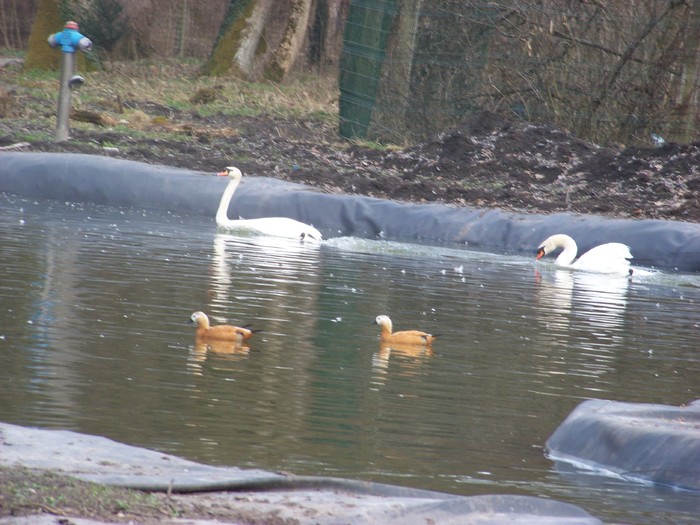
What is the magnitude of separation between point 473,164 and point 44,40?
1432cm

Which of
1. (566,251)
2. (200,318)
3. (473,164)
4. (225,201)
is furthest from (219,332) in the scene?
(473,164)

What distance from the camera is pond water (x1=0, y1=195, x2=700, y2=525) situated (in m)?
5.14

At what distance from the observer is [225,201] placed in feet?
49.0

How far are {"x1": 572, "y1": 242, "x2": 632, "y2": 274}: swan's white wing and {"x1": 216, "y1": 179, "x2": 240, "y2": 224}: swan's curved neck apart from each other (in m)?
4.41

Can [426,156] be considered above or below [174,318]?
above

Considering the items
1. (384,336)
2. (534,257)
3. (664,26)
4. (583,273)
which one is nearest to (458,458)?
(384,336)

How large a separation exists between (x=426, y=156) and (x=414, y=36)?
3.66 m

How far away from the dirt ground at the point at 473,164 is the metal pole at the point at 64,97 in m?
0.26

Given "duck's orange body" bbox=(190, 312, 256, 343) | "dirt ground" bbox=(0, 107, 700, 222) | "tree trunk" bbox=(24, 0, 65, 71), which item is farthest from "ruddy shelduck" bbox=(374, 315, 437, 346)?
"tree trunk" bbox=(24, 0, 65, 71)

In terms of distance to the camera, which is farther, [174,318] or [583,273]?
[583,273]

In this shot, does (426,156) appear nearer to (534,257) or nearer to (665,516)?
(534,257)

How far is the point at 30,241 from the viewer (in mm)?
11242

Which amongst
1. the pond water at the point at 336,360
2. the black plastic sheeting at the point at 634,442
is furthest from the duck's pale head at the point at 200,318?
the black plastic sheeting at the point at 634,442

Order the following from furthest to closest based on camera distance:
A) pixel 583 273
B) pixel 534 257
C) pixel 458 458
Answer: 1. pixel 534 257
2. pixel 583 273
3. pixel 458 458
